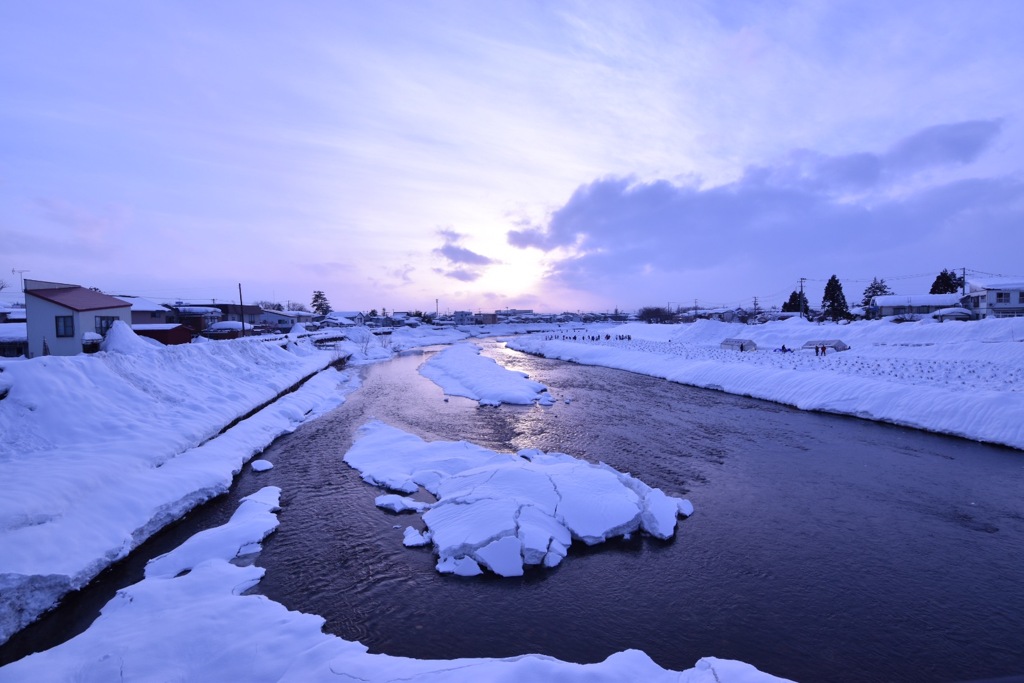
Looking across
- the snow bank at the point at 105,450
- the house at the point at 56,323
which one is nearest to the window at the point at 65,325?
the house at the point at 56,323

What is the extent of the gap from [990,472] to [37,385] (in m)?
26.5

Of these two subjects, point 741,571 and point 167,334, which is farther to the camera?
point 167,334

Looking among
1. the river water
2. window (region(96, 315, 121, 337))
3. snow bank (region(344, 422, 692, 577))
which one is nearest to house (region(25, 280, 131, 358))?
window (region(96, 315, 121, 337))

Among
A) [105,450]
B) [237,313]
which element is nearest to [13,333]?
[105,450]

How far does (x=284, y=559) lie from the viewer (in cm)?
898

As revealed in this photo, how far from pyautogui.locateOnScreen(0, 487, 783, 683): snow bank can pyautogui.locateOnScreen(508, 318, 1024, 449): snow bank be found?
17.6m

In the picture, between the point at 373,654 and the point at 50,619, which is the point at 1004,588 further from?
the point at 50,619

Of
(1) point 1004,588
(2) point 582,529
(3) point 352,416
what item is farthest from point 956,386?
(3) point 352,416

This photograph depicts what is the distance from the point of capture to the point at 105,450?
37.7ft

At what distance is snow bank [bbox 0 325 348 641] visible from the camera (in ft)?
25.6

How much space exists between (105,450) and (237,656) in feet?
27.5

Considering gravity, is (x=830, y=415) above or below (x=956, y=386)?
below

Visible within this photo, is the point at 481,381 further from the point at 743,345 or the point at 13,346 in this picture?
the point at 743,345

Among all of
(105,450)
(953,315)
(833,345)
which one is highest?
(953,315)
